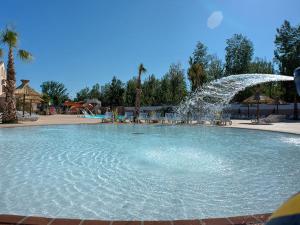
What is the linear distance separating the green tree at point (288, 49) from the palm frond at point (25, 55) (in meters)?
28.5

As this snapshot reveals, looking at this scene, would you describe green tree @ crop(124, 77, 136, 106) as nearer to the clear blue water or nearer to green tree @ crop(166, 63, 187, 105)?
green tree @ crop(166, 63, 187, 105)

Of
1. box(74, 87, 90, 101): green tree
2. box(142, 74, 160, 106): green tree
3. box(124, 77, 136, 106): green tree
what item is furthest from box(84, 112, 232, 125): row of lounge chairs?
box(74, 87, 90, 101): green tree

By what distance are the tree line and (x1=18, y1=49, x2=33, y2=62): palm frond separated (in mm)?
19824

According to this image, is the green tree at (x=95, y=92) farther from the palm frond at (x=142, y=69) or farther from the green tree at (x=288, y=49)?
the palm frond at (x=142, y=69)

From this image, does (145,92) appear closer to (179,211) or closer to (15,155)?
(15,155)

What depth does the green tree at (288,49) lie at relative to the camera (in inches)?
1463

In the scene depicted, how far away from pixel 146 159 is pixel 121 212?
4.17 meters

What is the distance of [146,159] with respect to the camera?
26.7ft

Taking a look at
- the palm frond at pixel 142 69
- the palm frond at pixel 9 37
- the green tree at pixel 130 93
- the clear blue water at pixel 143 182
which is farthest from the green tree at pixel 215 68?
the clear blue water at pixel 143 182

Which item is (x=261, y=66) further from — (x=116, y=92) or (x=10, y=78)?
(x=10, y=78)

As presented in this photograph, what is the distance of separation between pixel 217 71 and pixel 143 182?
49.0 metres

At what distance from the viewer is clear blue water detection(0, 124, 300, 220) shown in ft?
13.5

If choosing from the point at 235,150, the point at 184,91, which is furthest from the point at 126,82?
the point at 235,150

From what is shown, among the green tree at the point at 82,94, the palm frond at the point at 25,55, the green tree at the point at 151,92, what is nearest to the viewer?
the palm frond at the point at 25,55
